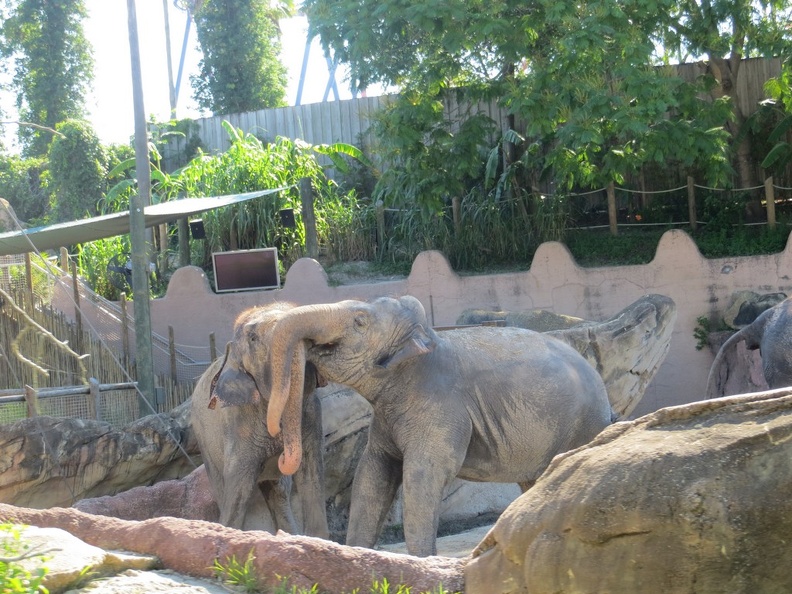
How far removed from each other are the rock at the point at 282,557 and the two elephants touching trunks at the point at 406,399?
1.64 metres

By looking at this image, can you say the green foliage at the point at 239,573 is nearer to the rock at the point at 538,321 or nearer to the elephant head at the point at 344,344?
the elephant head at the point at 344,344

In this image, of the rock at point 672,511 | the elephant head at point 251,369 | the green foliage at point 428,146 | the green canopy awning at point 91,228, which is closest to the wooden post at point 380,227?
the green foliage at point 428,146

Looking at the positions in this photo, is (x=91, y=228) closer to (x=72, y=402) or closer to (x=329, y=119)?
(x=72, y=402)

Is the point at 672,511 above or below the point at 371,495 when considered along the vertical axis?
above

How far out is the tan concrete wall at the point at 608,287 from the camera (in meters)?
14.2

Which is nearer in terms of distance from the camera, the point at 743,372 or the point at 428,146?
the point at 743,372

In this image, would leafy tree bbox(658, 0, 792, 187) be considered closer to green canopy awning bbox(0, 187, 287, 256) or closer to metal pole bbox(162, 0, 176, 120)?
green canopy awning bbox(0, 187, 287, 256)

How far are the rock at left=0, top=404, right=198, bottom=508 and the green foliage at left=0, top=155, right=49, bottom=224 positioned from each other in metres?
18.8

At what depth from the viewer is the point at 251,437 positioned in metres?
7.68

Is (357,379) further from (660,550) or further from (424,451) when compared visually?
(660,550)

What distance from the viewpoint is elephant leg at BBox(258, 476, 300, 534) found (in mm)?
8172

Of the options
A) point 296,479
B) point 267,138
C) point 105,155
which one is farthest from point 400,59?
point 105,155

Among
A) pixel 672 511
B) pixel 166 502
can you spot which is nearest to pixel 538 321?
pixel 166 502

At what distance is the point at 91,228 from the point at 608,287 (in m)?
6.25
